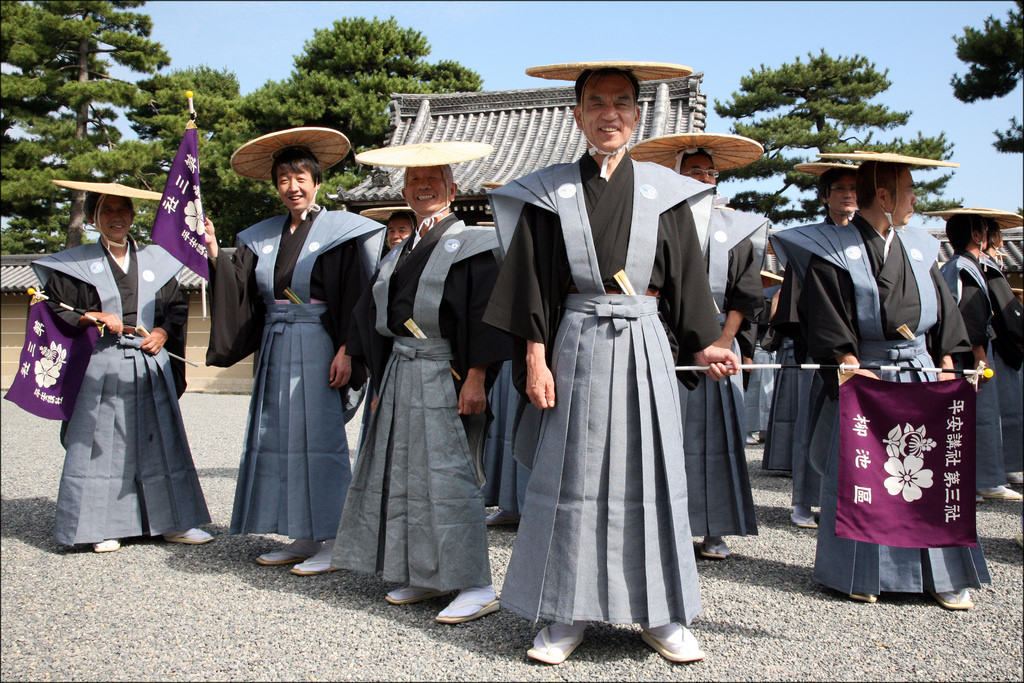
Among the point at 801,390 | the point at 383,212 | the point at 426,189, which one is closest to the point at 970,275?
the point at 801,390

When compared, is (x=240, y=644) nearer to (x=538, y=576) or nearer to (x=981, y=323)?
(x=538, y=576)

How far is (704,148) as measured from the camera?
15.3 ft

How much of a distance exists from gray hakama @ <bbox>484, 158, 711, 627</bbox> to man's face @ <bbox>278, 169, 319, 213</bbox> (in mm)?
2037

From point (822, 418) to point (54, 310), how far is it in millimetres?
4614

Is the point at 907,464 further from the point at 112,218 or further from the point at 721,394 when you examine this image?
the point at 112,218

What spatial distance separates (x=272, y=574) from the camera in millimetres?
4418

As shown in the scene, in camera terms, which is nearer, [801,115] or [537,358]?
[537,358]

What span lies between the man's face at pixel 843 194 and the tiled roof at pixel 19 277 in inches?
548

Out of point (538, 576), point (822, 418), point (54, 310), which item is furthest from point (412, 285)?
point (54, 310)

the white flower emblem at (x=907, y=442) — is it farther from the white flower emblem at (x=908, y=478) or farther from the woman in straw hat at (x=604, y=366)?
the woman in straw hat at (x=604, y=366)

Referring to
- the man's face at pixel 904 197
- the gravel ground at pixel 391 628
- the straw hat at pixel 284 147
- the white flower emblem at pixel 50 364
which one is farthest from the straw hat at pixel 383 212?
the man's face at pixel 904 197

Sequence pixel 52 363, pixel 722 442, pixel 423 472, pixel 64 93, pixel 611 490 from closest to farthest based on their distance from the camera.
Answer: pixel 611 490 → pixel 423 472 → pixel 722 442 → pixel 52 363 → pixel 64 93

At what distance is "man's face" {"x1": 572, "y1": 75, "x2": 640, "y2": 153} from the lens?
124 inches

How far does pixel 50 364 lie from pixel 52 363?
0.01 m
